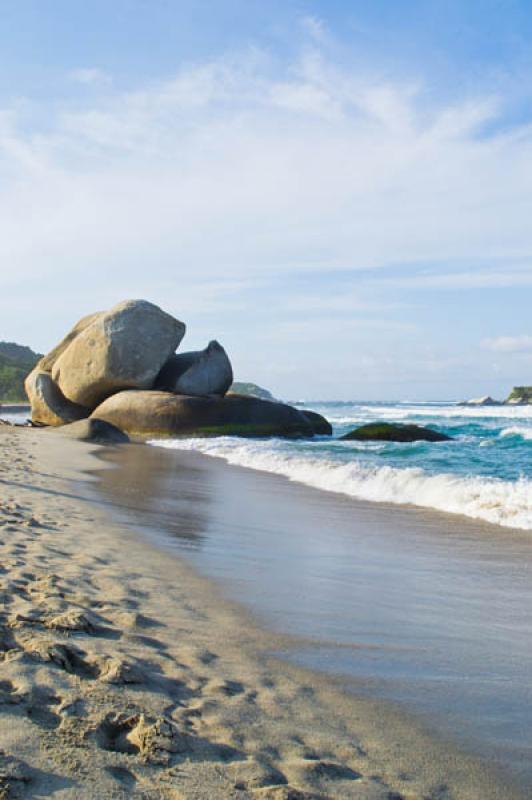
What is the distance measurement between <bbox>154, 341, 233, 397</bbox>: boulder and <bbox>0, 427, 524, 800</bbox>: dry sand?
2405cm

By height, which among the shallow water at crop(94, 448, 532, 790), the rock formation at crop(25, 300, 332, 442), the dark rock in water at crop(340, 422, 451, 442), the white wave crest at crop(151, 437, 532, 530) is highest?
the rock formation at crop(25, 300, 332, 442)

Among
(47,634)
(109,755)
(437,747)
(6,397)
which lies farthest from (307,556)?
(6,397)

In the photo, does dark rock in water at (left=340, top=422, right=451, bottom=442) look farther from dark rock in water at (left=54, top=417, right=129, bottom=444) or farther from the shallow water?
the shallow water

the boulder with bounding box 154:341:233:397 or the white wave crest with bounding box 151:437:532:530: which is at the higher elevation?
the boulder with bounding box 154:341:233:397

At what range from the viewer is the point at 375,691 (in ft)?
10.0

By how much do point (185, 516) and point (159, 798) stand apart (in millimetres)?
5999

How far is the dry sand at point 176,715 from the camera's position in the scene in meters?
2.13

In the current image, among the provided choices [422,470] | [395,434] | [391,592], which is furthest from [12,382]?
[391,592]

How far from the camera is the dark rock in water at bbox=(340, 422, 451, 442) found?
79.5 feet

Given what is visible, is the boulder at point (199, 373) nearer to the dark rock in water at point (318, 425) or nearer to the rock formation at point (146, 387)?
the rock formation at point (146, 387)

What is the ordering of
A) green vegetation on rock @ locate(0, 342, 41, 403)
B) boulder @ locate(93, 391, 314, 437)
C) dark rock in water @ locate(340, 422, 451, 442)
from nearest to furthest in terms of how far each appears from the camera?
dark rock in water @ locate(340, 422, 451, 442)
boulder @ locate(93, 391, 314, 437)
green vegetation on rock @ locate(0, 342, 41, 403)

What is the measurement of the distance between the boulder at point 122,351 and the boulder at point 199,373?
842 mm

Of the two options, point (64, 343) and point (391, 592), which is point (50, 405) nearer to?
point (64, 343)

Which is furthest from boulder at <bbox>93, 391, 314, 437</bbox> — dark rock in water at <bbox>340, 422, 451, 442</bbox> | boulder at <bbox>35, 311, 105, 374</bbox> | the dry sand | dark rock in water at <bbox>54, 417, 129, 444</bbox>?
the dry sand
